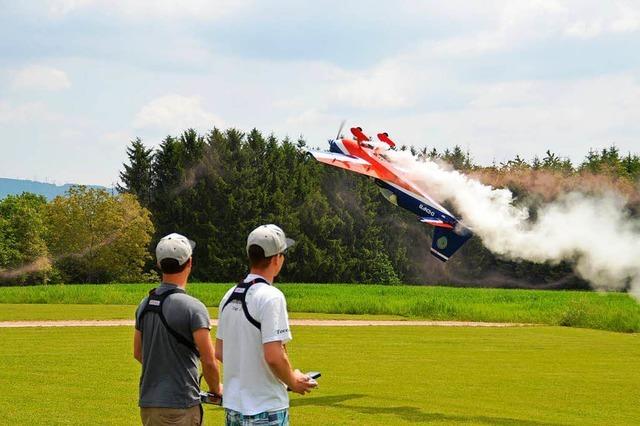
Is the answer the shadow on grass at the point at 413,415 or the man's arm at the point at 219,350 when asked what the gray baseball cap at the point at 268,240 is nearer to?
the man's arm at the point at 219,350

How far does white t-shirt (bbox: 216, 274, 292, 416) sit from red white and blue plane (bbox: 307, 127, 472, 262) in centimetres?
2002

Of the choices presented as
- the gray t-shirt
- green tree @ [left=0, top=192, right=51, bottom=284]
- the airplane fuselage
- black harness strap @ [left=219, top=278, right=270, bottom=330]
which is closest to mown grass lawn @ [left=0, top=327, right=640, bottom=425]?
the airplane fuselage

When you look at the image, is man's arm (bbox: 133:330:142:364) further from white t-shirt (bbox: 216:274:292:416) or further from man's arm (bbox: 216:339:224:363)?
white t-shirt (bbox: 216:274:292:416)

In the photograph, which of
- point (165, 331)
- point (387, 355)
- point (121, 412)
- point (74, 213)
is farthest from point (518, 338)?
point (74, 213)

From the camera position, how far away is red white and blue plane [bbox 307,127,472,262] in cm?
2762

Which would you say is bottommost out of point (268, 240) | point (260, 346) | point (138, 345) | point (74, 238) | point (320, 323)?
→ point (320, 323)

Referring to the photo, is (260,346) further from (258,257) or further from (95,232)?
(95,232)

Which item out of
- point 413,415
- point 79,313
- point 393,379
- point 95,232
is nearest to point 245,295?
point 413,415

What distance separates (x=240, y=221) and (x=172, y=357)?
272ft

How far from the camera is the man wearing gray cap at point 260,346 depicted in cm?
708

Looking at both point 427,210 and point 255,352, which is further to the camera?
point 427,210

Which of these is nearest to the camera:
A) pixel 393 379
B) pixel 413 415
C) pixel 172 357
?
pixel 172 357

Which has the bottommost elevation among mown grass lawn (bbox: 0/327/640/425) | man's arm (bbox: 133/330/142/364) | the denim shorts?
mown grass lawn (bbox: 0/327/640/425)

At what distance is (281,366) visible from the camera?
7047 mm
